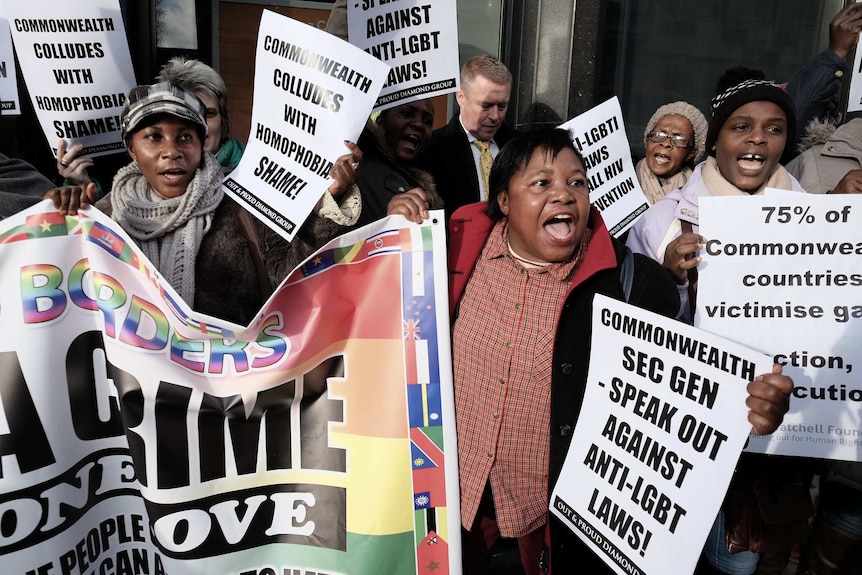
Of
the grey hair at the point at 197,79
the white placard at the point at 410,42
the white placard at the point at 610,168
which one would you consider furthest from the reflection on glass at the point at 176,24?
the white placard at the point at 610,168

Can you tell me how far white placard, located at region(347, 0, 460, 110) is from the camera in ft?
10.7

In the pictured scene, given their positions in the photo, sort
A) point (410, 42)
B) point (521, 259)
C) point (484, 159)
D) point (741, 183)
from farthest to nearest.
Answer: point (484, 159)
point (410, 42)
point (741, 183)
point (521, 259)

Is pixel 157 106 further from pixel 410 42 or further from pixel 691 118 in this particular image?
pixel 691 118

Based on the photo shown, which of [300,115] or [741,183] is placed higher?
[300,115]

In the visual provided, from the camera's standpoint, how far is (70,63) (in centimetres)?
332

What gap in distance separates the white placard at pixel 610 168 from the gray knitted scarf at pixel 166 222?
178 centimetres

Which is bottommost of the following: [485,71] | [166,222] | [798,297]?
[798,297]

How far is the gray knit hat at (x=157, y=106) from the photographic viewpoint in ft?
8.64

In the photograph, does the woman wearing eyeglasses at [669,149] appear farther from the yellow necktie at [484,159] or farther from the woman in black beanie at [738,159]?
the woman in black beanie at [738,159]

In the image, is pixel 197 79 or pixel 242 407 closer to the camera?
pixel 242 407

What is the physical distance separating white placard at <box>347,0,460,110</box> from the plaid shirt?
1.11 m

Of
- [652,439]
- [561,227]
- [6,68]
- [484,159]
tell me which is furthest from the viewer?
[484,159]

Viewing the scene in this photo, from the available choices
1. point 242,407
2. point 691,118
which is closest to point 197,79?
point 242,407

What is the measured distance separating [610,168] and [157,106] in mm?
2043
